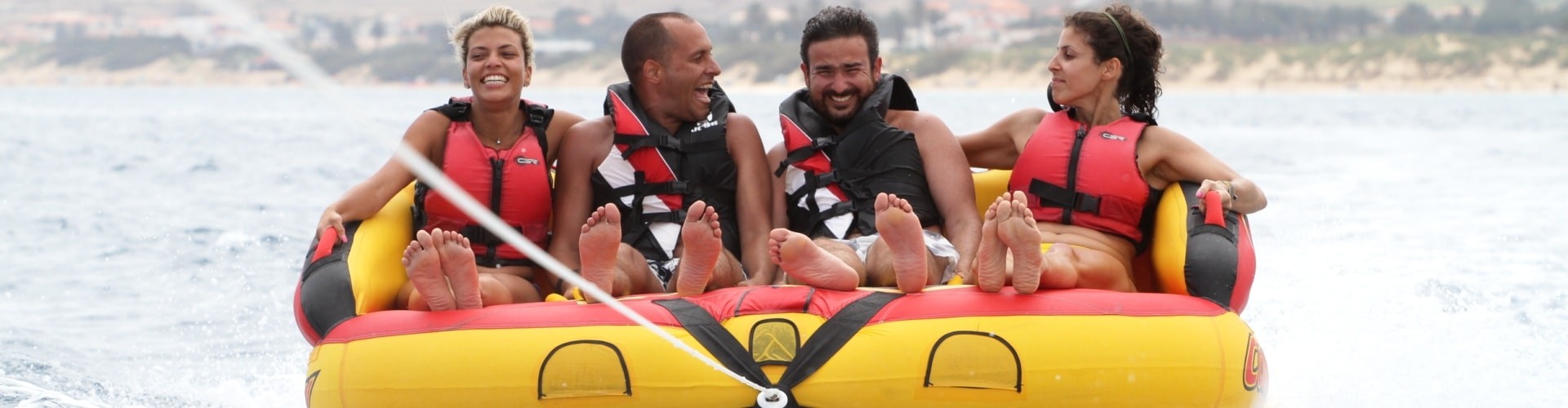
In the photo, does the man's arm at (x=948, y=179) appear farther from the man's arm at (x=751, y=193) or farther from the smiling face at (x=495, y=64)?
the smiling face at (x=495, y=64)

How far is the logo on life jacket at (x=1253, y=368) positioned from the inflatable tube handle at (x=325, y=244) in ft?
6.59

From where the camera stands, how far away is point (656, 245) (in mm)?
3604

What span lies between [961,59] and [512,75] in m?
37.7

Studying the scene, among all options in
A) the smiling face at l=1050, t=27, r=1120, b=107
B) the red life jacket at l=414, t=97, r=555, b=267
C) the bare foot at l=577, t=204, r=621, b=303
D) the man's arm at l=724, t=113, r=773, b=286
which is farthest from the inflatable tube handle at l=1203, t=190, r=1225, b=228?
the red life jacket at l=414, t=97, r=555, b=267

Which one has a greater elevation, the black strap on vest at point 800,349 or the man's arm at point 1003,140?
the man's arm at point 1003,140

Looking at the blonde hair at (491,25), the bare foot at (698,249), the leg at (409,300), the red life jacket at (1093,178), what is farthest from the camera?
the blonde hair at (491,25)

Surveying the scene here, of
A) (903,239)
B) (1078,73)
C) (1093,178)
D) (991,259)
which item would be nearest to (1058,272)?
(991,259)

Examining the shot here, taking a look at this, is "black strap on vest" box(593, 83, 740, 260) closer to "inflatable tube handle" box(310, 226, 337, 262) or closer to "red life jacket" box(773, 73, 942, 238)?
"red life jacket" box(773, 73, 942, 238)

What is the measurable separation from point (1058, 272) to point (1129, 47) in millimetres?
804

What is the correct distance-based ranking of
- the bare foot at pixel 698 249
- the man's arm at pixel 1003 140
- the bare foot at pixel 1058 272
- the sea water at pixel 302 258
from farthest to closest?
the sea water at pixel 302 258
the man's arm at pixel 1003 140
the bare foot at pixel 1058 272
the bare foot at pixel 698 249

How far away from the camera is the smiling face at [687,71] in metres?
3.63

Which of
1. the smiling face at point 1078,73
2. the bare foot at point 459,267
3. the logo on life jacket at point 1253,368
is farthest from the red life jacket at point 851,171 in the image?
the bare foot at point 459,267

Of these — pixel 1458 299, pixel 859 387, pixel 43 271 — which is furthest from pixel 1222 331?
pixel 43 271

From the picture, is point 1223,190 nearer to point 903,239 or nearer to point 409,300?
point 903,239
